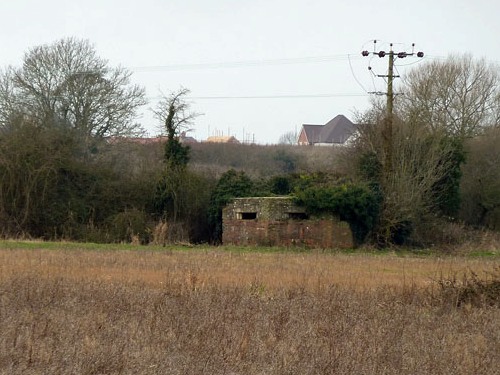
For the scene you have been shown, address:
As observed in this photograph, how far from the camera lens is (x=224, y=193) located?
34438mm

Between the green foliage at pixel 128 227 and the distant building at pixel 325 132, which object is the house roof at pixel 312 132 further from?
the green foliage at pixel 128 227

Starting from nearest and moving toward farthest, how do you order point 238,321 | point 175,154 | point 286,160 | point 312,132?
point 238,321
point 175,154
point 286,160
point 312,132

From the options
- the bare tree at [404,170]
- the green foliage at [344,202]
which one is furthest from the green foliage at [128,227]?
the bare tree at [404,170]

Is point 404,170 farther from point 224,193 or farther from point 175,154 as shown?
point 175,154

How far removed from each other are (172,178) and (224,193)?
128 inches

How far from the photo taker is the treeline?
3369 cm

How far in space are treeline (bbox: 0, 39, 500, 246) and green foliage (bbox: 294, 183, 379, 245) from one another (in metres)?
0.05

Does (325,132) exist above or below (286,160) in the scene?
above

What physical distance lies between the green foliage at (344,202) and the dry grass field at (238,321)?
12.7 m

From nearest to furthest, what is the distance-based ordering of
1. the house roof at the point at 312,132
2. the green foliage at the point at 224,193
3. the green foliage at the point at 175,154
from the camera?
the green foliage at the point at 224,193 < the green foliage at the point at 175,154 < the house roof at the point at 312,132

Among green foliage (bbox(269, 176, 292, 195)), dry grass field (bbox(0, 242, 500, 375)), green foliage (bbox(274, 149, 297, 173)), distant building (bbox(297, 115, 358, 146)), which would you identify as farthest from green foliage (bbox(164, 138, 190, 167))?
distant building (bbox(297, 115, 358, 146))

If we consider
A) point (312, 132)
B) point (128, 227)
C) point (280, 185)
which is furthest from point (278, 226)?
point (312, 132)

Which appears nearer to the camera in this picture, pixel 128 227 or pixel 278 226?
Answer: pixel 278 226

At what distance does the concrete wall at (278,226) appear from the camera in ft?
102
